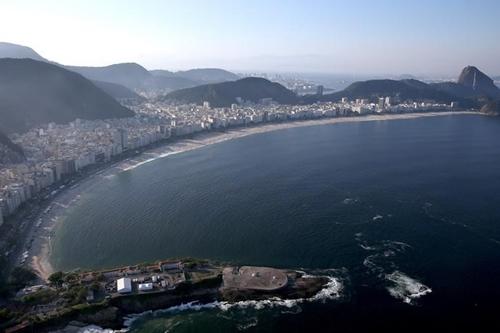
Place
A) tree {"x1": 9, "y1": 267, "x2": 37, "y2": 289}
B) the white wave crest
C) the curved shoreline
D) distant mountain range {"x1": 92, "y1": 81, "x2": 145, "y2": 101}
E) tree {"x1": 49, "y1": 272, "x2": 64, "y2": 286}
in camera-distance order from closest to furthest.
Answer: the white wave crest < tree {"x1": 49, "y1": 272, "x2": 64, "y2": 286} < tree {"x1": 9, "y1": 267, "x2": 37, "y2": 289} < the curved shoreline < distant mountain range {"x1": 92, "y1": 81, "x2": 145, "y2": 101}

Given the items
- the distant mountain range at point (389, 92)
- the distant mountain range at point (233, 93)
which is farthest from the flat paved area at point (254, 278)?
the distant mountain range at point (389, 92)

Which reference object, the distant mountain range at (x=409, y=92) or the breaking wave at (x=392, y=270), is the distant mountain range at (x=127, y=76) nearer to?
the distant mountain range at (x=409, y=92)

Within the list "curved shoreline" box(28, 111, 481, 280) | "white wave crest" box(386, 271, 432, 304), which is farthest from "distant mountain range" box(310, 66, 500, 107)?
"white wave crest" box(386, 271, 432, 304)

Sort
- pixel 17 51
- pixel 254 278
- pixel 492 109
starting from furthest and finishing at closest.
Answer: pixel 17 51 < pixel 492 109 < pixel 254 278

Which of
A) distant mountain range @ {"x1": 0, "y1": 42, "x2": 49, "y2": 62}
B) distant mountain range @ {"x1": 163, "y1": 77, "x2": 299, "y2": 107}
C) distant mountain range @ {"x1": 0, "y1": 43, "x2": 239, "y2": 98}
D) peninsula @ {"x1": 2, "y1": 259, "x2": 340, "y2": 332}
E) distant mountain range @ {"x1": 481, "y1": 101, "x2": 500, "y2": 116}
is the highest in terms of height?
distant mountain range @ {"x1": 0, "y1": 42, "x2": 49, "y2": 62}

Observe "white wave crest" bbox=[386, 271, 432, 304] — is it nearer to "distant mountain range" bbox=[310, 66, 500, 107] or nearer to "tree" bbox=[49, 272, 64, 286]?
"tree" bbox=[49, 272, 64, 286]

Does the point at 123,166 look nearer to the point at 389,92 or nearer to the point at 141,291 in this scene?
the point at 141,291

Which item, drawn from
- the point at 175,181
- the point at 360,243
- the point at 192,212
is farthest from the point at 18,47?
the point at 360,243

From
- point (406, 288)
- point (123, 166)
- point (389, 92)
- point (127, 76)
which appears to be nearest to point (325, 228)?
point (406, 288)
